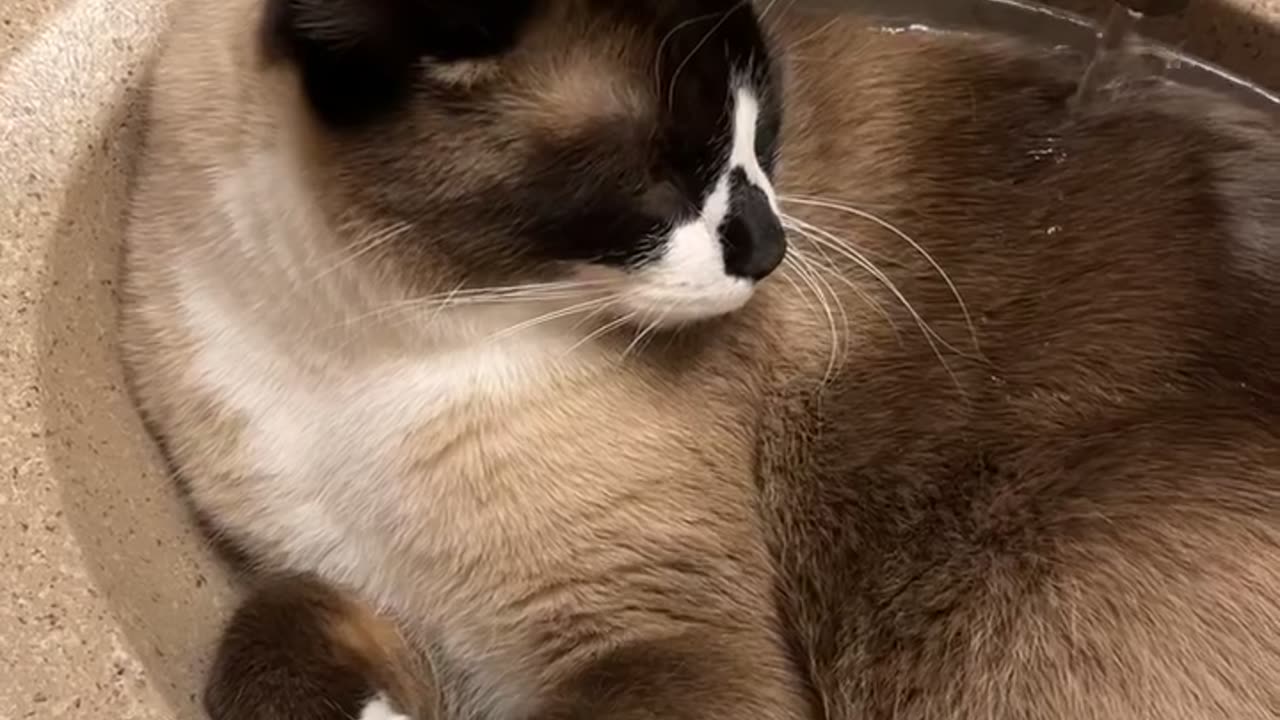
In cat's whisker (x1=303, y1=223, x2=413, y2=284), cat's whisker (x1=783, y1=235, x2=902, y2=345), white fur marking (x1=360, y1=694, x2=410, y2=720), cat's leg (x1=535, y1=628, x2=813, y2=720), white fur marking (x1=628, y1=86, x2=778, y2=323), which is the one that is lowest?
white fur marking (x1=360, y1=694, x2=410, y2=720)

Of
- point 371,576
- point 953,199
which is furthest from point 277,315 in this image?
point 953,199

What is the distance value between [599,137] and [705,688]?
0.45m

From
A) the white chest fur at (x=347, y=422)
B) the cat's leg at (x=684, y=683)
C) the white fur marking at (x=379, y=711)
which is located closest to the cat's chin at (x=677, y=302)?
the white chest fur at (x=347, y=422)

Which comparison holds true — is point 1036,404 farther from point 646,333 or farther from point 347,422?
point 347,422

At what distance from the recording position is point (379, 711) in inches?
45.4

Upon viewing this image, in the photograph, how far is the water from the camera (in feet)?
4.31

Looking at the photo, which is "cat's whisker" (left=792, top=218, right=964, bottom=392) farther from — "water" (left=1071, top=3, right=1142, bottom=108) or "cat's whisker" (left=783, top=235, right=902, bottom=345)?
"water" (left=1071, top=3, right=1142, bottom=108)

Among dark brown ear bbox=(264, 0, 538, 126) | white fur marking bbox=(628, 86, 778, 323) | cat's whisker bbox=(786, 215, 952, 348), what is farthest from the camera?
cat's whisker bbox=(786, 215, 952, 348)

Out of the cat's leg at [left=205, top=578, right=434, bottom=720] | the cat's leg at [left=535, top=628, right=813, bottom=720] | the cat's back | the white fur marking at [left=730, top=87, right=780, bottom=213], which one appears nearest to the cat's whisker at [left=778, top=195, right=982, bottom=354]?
the cat's back

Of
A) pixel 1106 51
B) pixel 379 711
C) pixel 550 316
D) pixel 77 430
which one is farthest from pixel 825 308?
pixel 77 430

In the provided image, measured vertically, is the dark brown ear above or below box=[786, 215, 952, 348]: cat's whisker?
above

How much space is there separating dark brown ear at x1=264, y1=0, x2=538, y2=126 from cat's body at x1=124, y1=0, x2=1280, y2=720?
0.7 inches

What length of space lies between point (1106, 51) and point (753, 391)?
1.64 feet

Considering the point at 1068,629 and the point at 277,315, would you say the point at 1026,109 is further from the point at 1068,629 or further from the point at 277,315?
the point at 277,315
